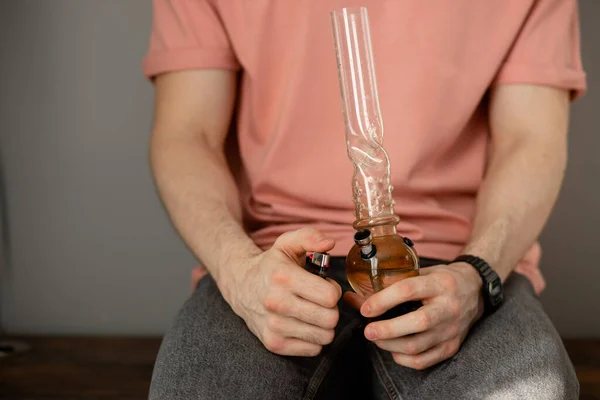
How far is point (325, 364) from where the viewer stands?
3.37 feet

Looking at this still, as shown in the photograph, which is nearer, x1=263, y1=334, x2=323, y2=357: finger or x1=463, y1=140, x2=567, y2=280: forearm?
x1=263, y1=334, x2=323, y2=357: finger

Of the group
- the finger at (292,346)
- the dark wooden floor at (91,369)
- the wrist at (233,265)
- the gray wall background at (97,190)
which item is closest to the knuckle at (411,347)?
the finger at (292,346)

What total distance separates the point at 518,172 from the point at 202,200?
0.49 meters

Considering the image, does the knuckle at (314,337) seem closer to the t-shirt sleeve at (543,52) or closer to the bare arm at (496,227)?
the bare arm at (496,227)

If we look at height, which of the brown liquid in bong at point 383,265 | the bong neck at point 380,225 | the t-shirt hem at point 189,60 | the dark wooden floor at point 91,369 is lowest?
the dark wooden floor at point 91,369

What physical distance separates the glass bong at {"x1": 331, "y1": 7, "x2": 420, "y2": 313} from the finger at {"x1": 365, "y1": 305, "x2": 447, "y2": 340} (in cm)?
2

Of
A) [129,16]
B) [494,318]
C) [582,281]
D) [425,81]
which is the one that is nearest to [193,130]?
[425,81]

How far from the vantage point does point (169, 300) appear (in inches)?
77.7

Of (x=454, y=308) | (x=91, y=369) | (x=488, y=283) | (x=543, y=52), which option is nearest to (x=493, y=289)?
(x=488, y=283)

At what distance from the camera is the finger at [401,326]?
901mm

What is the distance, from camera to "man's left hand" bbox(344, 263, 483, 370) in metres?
0.89

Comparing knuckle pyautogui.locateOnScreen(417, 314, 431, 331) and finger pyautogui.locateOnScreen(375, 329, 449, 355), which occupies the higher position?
knuckle pyautogui.locateOnScreen(417, 314, 431, 331)

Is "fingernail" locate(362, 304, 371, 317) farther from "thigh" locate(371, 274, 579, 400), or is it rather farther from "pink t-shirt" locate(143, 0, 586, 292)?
"pink t-shirt" locate(143, 0, 586, 292)

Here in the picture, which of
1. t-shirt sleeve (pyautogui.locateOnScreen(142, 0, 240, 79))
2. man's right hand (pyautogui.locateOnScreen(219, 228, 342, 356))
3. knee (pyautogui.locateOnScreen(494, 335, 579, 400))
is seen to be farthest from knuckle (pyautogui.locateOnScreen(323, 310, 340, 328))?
t-shirt sleeve (pyautogui.locateOnScreen(142, 0, 240, 79))
